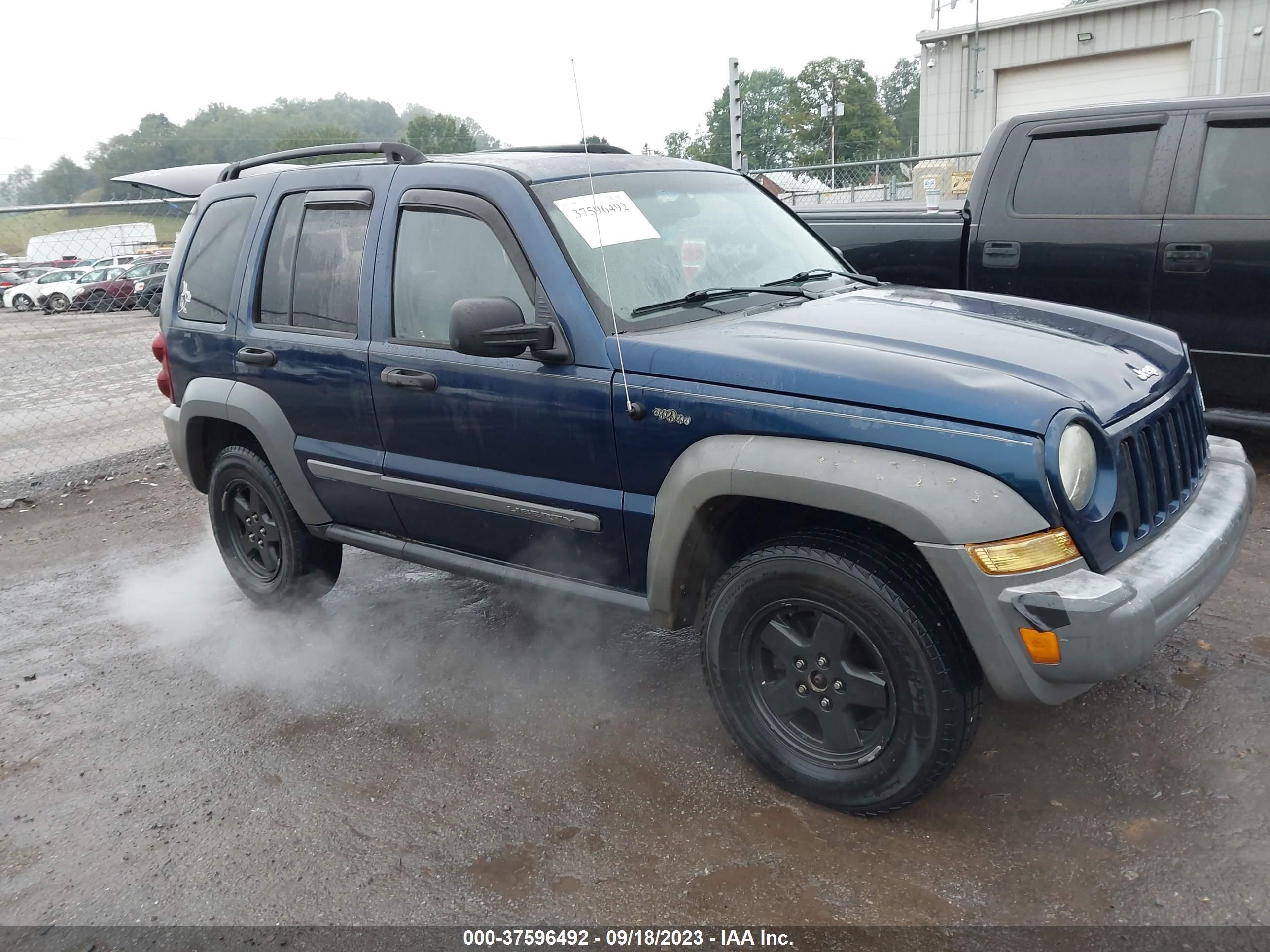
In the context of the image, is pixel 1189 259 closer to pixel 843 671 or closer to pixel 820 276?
pixel 820 276

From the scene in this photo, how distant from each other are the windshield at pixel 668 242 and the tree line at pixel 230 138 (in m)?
1.47

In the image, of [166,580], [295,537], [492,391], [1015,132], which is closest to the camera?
[492,391]

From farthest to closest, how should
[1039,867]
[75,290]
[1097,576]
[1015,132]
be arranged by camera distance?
[75,290] → [1015,132] → [1039,867] → [1097,576]

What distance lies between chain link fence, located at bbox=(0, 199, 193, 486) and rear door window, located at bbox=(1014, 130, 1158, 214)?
4991mm

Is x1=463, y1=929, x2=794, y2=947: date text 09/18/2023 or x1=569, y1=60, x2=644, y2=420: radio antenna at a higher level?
x1=569, y1=60, x2=644, y2=420: radio antenna

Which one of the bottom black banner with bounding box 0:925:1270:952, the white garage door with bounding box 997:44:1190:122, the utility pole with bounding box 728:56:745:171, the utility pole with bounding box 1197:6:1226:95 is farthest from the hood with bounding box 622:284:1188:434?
the white garage door with bounding box 997:44:1190:122

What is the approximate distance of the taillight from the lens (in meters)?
4.90

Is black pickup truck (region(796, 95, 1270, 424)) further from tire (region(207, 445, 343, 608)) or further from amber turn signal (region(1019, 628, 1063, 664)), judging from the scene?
tire (region(207, 445, 343, 608))

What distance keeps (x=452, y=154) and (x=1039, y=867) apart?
3356 millimetres

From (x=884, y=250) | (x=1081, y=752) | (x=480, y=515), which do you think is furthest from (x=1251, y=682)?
(x=884, y=250)

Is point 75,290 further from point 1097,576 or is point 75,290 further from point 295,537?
point 1097,576

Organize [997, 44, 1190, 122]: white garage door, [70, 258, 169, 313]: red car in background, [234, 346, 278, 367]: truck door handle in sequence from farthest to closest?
[70, 258, 169, 313]: red car in background < [997, 44, 1190, 122]: white garage door < [234, 346, 278, 367]: truck door handle

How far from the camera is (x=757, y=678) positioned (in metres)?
3.11

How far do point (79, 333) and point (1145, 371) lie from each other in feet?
76.0
